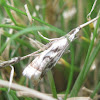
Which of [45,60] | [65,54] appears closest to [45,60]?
[45,60]

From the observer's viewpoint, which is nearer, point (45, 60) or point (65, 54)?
point (45, 60)

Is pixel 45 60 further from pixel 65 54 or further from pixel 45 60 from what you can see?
pixel 65 54

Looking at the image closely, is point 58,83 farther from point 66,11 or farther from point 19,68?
point 66,11

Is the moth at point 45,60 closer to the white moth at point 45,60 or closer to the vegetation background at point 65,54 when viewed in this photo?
the white moth at point 45,60

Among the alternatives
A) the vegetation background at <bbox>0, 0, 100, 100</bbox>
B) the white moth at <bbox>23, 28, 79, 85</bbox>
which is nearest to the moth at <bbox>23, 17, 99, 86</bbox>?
the white moth at <bbox>23, 28, 79, 85</bbox>

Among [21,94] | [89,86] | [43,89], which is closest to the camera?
[21,94]

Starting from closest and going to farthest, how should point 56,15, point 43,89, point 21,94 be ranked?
1. point 21,94
2. point 43,89
3. point 56,15

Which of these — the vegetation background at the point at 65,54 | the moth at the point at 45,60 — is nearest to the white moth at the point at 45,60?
the moth at the point at 45,60

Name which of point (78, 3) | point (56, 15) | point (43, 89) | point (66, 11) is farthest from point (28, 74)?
point (66, 11)

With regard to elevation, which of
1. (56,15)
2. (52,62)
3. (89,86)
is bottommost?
(89,86)
